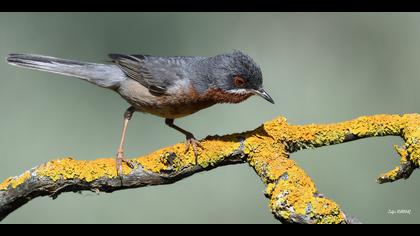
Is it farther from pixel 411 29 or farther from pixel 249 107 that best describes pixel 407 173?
pixel 411 29

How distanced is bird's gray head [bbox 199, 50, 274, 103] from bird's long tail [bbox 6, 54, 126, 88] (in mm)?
1228

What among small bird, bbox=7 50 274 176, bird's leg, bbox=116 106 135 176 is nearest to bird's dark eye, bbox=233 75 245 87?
small bird, bbox=7 50 274 176

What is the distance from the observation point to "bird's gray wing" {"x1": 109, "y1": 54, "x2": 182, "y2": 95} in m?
6.38

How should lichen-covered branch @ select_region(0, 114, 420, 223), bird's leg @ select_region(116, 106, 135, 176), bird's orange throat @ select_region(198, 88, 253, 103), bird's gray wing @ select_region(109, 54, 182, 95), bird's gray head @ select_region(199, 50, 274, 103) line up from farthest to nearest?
bird's gray wing @ select_region(109, 54, 182, 95) → bird's orange throat @ select_region(198, 88, 253, 103) → bird's gray head @ select_region(199, 50, 274, 103) → bird's leg @ select_region(116, 106, 135, 176) → lichen-covered branch @ select_region(0, 114, 420, 223)

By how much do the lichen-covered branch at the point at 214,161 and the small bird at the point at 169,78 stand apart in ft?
2.10

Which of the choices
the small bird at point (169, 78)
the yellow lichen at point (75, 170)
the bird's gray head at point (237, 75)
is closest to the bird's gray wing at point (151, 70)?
the small bird at point (169, 78)

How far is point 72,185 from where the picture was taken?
487 cm

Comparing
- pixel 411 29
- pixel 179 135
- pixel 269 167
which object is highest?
pixel 411 29

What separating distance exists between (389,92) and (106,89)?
327 cm

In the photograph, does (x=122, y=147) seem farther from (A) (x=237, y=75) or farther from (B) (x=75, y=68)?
(B) (x=75, y=68)

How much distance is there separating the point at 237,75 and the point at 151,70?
1.19 metres

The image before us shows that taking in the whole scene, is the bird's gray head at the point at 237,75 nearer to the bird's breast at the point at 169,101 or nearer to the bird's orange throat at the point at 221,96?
the bird's orange throat at the point at 221,96

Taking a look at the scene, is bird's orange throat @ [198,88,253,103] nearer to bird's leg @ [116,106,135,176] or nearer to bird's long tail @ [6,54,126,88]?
bird's leg @ [116,106,135,176]

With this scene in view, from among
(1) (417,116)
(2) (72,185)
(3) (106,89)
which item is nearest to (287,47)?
(3) (106,89)
